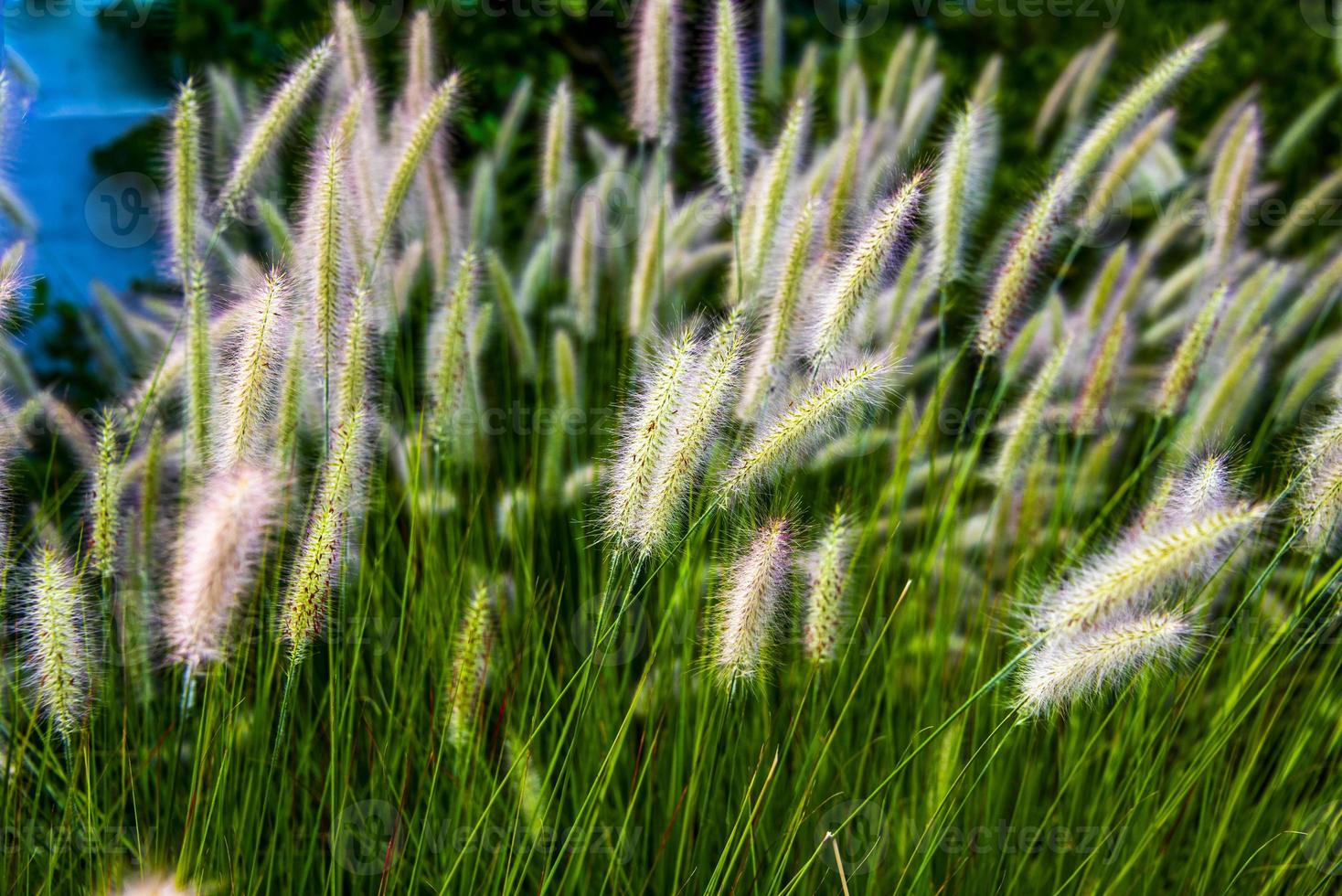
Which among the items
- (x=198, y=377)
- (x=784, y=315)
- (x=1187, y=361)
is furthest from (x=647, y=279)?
(x=1187, y=361)

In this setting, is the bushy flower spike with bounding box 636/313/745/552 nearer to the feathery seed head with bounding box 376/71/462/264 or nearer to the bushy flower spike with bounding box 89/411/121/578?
the bushy flower spike with bounding box 89/411/121/578

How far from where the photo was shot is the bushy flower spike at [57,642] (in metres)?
1.77

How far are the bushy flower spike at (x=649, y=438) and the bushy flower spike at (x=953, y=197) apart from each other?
106cm

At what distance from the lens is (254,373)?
185cm

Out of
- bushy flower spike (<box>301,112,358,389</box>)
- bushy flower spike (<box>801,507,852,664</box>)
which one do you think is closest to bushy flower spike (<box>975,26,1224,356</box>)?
bushy flower spike (<box>801,507,852,664</box>)

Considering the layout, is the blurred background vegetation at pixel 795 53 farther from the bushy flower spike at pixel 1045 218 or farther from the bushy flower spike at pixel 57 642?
the bushy flower spike at pixel 57 642

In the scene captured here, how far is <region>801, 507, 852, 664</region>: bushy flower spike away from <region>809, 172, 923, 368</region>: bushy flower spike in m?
0.32

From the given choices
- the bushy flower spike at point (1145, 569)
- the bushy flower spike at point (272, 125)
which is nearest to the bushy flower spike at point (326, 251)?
the bushy flower spike at point (272, 125)

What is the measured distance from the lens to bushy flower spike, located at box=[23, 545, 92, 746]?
69.7 inches

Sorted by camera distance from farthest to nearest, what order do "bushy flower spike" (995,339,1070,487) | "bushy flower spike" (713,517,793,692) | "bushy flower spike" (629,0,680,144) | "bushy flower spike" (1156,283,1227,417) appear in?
"bushy flower spike" (629,0,680,144)
"bushy flower spike" (1156,283,1227,417)
"bushy flower spike" (995,339,1070,487)
"bushy flower spike" (713,517,793,692)

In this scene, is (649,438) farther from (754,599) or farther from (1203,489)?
(1203,489)

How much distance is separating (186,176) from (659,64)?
1.23 meters

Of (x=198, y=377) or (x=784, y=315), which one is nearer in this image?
(x=198, y=377)

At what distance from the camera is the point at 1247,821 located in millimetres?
2439
